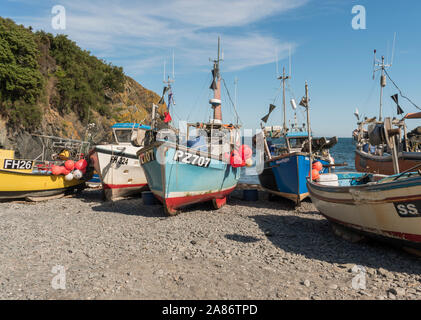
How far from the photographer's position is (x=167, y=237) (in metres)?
7.81

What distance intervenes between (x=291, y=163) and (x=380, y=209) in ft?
18.7

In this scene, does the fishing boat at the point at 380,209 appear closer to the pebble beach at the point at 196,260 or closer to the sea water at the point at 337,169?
the pebble beach at the point at 196,260

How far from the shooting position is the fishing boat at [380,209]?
215 inches

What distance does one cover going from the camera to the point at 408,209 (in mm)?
5488

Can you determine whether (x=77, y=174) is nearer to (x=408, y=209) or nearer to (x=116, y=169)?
(x=116, y=169)

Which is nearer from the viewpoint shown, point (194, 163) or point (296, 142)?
point (194, 163)

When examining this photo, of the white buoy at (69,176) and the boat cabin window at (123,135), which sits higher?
the boat cabin window at (123,135)

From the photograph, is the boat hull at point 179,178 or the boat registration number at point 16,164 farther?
the boat registration number at point 16,164

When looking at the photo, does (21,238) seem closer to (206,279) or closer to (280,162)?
(206,279)

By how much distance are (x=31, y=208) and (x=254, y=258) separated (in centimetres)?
1010

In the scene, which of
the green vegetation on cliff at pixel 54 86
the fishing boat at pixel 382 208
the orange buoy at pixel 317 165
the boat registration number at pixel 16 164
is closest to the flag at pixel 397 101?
the orange buoy at pixel 317 165

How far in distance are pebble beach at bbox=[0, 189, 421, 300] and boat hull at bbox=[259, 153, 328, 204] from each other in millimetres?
1822

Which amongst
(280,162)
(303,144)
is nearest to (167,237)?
(280,162)

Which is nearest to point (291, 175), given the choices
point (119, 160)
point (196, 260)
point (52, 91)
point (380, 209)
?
point (380, 209)
